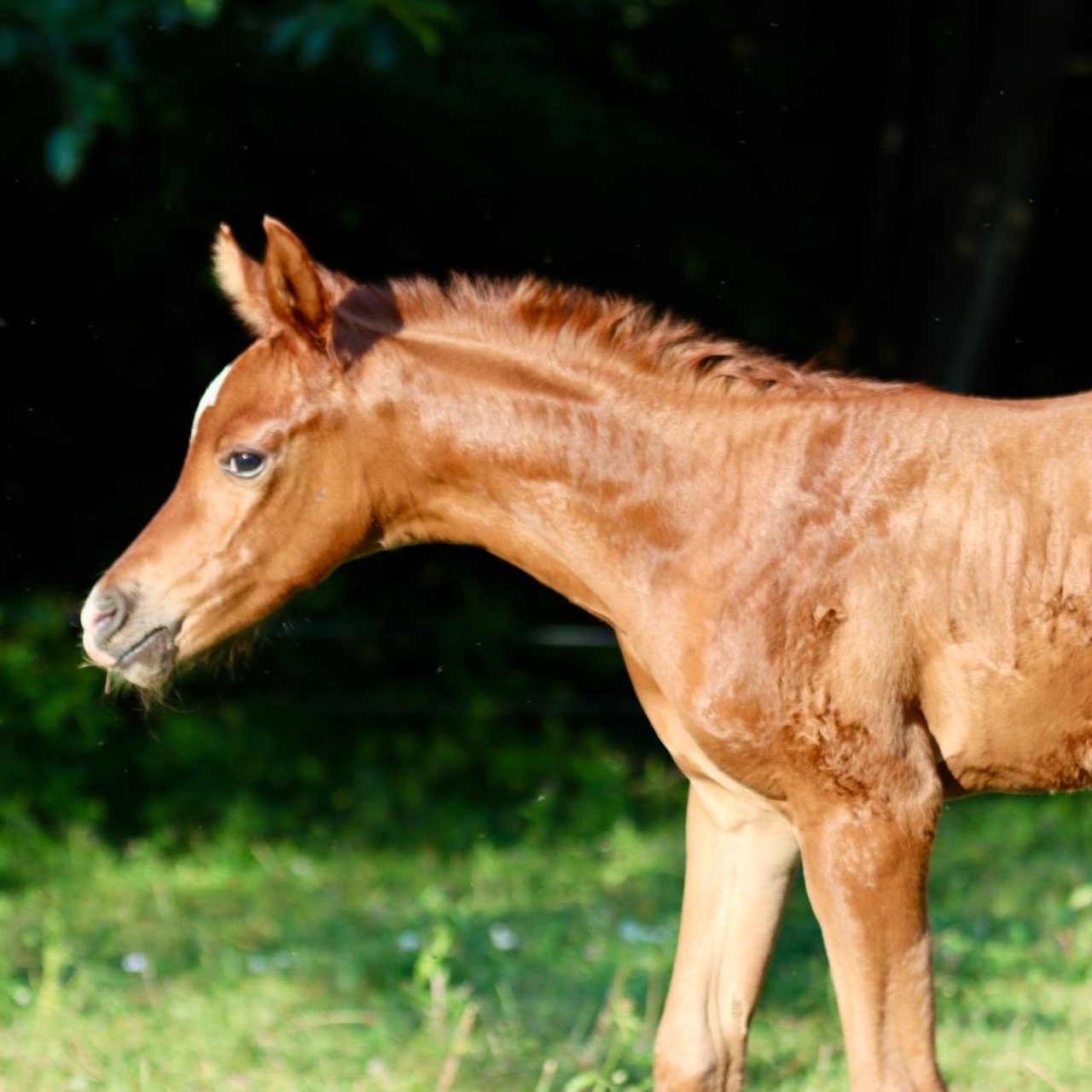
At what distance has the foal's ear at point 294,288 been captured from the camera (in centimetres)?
320

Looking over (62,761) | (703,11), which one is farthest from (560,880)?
(703,11)

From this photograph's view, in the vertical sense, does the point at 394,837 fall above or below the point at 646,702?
below

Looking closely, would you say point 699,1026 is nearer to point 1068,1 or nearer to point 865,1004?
point 865,1004

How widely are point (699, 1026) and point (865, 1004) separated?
476 mm

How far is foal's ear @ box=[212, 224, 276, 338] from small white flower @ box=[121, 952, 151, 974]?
220 cm

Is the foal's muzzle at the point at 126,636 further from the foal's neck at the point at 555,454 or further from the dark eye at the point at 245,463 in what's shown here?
the foal's neck at the point at 555,454

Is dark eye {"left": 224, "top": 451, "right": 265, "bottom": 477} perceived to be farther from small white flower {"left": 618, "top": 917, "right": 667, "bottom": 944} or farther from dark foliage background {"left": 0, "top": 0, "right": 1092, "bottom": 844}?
dark foliage background {"left": 0, "top": 0, "right": 1092, "bottom": 844}

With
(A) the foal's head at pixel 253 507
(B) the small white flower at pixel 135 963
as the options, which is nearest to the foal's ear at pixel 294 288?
(A) the foal's head at pixel 253 507

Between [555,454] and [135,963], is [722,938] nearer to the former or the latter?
[555,454]

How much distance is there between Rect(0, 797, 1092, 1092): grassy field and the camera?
426cm

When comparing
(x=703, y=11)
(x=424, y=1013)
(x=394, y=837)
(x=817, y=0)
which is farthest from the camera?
(x=817, y=0)

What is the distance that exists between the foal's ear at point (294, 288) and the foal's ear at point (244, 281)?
109mm

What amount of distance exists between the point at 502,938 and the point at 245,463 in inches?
94.9

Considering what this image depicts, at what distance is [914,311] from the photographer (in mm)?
9102
